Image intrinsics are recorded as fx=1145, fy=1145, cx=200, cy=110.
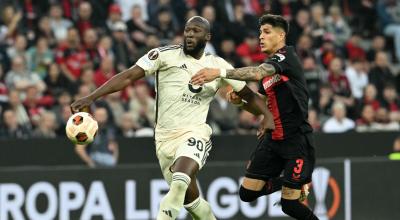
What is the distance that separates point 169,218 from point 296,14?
10.7m

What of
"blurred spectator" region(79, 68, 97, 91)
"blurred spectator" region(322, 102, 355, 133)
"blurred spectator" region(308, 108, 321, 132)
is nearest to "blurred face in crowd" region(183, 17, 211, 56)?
"blurred spectator" region(79, 68, 97, 91)

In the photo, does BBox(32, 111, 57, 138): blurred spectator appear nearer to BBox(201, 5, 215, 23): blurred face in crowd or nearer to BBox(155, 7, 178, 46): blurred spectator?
BBox(155, 7, 178, 46): blurred spectator

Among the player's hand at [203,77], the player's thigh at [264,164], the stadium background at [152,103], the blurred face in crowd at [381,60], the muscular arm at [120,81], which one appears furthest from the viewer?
the blurred face in crowd at [381,60]

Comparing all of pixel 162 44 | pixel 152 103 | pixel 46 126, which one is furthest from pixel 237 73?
pixel 162 44

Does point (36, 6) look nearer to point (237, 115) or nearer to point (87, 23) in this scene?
point (87, 23)

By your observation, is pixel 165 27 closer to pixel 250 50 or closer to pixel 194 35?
pixel 250 50

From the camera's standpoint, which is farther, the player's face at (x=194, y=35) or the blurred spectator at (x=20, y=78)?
the blurred spectator at (x=20, y=78)

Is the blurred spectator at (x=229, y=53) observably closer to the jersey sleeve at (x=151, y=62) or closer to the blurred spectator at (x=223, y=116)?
the blurred spectator at (x=223, y=116)

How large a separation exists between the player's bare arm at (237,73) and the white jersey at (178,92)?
54 cm

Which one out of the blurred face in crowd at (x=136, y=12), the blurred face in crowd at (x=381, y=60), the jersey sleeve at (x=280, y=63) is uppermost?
the jersey sleeve at (x=280, y=63)

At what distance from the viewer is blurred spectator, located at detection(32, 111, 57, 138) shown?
57.7ft

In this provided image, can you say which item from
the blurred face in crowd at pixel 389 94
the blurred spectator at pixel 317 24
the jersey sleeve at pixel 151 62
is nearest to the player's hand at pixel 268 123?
the jersey sleeve at pixel 151 62

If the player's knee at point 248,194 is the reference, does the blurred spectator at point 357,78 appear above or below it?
below

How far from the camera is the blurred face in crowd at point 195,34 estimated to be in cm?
1196
